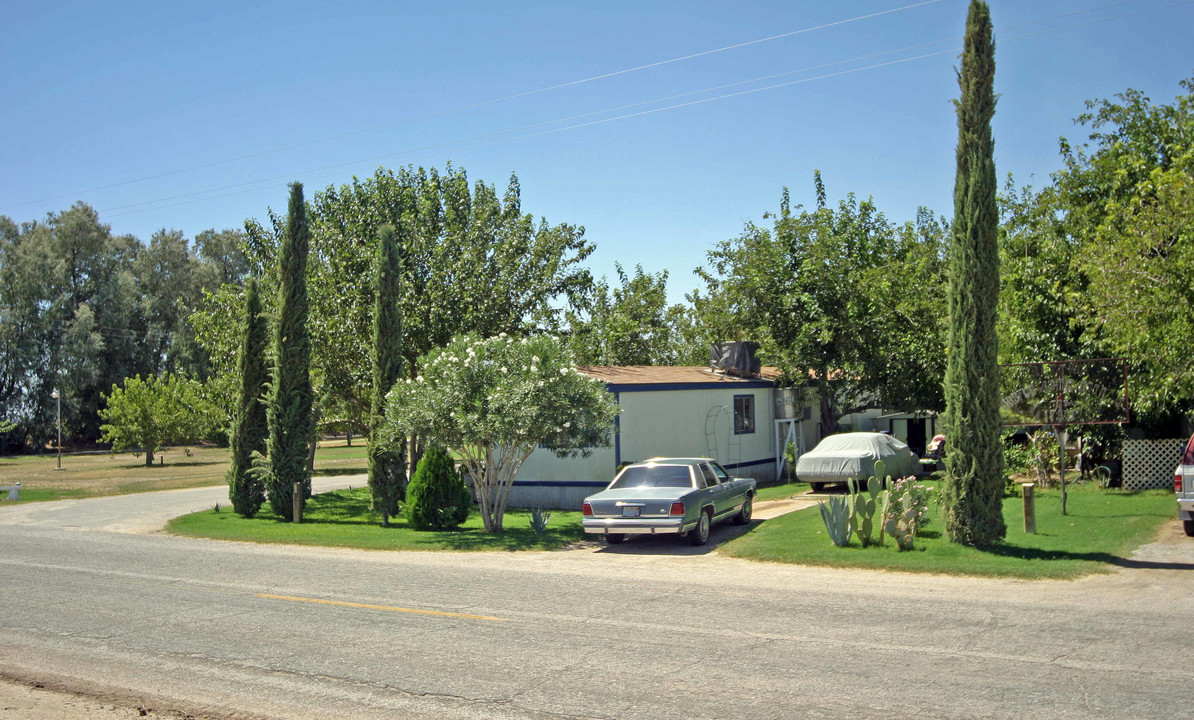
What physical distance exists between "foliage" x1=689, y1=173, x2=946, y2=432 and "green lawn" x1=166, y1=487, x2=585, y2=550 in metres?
10.1

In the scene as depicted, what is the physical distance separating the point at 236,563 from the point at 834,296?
18.6 meters

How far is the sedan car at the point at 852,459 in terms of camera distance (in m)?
20.9

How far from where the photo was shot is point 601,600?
10406 millimetres

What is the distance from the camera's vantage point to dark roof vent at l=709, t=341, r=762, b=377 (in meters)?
26.0

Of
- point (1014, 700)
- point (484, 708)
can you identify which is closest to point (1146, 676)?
point (1014, 700)

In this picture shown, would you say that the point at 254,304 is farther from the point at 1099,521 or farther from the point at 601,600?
the point at 1099,521

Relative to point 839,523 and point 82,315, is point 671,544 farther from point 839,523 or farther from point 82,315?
point 82,315

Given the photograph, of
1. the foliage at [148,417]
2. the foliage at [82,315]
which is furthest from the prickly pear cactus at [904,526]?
the foliage at [82,315]

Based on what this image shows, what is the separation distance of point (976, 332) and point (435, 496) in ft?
35.6

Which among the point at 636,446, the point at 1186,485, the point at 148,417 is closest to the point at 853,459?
the point at 636,446

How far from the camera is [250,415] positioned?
23266 mm

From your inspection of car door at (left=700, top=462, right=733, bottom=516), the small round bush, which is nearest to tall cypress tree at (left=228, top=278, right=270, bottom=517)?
the small round bush

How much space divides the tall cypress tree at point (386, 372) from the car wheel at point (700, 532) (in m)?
7.78

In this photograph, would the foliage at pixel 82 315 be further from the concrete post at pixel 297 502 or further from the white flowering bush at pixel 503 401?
the white flowering bush at pixel 503 401
